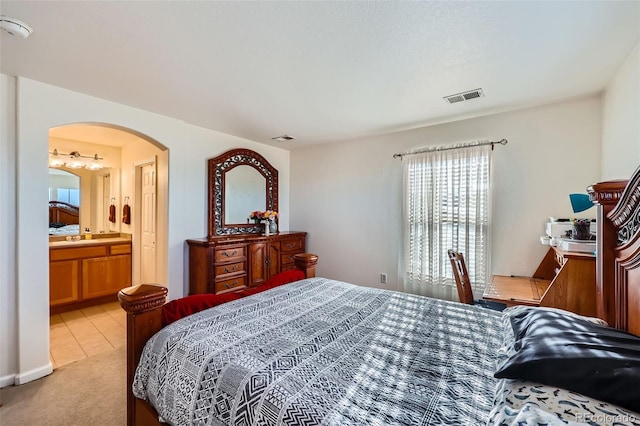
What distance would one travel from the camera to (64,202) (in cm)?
434

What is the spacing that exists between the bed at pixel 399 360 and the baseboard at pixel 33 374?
154 centimetres

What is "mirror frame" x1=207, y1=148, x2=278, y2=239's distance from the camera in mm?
3748

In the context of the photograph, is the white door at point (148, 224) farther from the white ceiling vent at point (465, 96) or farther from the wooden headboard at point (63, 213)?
the white ceiling vent at point (465, 96)

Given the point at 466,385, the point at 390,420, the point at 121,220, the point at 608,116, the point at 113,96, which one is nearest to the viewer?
the point at 390,420

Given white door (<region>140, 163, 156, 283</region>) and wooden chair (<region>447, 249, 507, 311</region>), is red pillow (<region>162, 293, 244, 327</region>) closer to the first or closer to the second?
wooden chair (<region>447, 249, 507, 311</region>)

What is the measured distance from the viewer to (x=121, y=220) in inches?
181

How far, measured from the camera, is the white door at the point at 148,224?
13.0ft

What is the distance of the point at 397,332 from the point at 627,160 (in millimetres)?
2098

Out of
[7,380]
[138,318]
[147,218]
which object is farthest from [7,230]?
[147,218]

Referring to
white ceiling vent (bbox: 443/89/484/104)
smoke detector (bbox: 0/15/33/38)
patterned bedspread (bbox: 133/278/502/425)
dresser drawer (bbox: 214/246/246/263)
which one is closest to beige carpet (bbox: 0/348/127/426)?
patterned bedspread (bbox: 133/278/502/425)

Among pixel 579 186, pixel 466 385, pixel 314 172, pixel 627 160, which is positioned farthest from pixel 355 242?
pixel 466 385

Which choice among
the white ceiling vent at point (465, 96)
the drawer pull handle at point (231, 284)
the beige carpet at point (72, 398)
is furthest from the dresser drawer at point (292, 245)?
the white ceiling vent at point (465, 96)

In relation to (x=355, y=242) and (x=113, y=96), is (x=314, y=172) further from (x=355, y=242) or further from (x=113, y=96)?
(x=113, y=96)

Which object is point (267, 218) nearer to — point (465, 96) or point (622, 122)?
point (465, 96)
